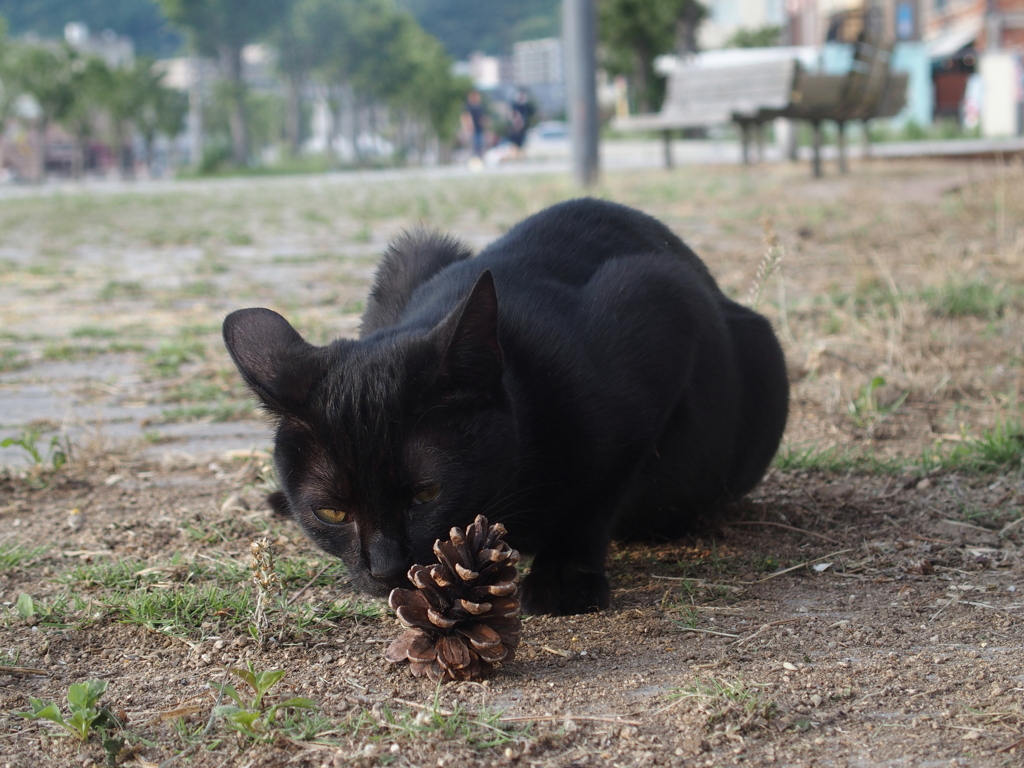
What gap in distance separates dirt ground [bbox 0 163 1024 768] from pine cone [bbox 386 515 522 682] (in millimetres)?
46

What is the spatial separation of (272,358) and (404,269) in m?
0.82

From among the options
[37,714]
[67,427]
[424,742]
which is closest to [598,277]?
[424,742]

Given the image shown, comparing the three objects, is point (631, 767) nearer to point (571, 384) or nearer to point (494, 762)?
point (494, 762)

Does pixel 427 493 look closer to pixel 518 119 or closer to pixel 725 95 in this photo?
pixel 725 95

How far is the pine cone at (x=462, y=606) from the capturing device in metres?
1.71

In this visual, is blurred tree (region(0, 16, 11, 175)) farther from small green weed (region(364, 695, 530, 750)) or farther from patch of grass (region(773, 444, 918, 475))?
small green weed (region(364, 695, 530, 750))

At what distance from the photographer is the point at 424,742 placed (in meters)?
1.49

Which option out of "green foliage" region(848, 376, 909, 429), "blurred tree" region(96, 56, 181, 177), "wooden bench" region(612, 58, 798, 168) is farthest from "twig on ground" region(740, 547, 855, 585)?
"blurred tree" region(96, 56, 181, 177)

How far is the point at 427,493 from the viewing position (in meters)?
1.83

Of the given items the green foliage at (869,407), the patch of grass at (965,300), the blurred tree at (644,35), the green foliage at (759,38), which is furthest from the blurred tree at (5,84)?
the green foliage at (869,407)

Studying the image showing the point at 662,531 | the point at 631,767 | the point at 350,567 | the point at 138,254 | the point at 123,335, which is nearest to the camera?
the point at 631,767

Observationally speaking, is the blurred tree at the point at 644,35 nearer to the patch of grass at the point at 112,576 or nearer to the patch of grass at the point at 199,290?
the patch of grass at the point at 199,290

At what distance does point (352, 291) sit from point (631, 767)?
453cm

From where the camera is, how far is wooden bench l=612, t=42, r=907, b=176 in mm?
10977
